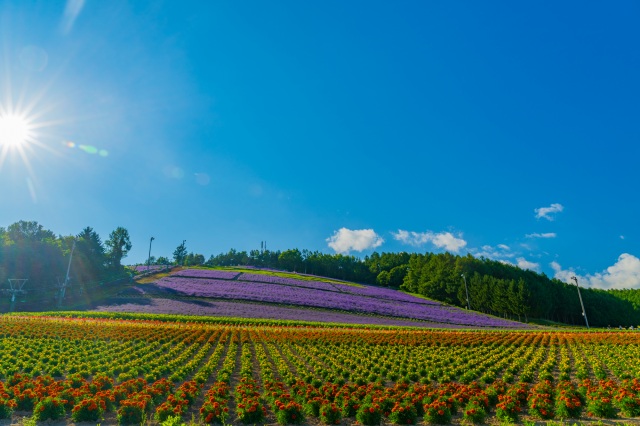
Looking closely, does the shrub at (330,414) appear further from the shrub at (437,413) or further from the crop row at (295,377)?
the shrub at (437,413)

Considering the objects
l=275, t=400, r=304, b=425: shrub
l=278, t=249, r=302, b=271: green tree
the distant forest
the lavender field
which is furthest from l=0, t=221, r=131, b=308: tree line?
l=278, t=249, r=302, b=271: green tree

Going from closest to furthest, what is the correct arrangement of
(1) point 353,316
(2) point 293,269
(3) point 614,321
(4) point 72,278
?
1. (1) point 353,316
2. (4) point 72,278
3. (3) point 614,321
4. (2) point 293,269

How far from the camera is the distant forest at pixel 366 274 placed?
51656 mm

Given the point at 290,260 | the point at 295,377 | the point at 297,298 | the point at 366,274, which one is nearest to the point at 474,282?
the point at 366,274

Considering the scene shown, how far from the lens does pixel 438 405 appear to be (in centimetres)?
994

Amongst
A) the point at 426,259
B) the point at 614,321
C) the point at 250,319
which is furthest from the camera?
the point at 426,259

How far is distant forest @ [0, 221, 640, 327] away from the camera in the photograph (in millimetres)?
51656

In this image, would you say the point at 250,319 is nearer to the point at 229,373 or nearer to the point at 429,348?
the point at 429,348

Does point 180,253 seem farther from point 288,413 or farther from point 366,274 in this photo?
point 288,413

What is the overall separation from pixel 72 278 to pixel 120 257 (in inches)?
1166

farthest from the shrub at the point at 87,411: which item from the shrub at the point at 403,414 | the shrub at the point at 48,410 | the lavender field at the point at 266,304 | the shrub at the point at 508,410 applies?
the lavender field at the point at 266,304

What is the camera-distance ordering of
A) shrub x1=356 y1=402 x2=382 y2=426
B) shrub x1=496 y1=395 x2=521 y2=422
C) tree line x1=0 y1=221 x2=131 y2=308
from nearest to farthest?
shrub x1=356 y1=402 x2=382 y2=426, shrub x1=496 y1=395 x2=521 y2=422, tree line x1=0 y1=221 x2=131 y2=308

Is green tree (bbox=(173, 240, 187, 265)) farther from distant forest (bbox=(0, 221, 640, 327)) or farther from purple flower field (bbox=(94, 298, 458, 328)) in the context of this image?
purple flower field (bbox=(94, 298, 458, 328))

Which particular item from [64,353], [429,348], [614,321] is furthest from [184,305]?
[614,321]
